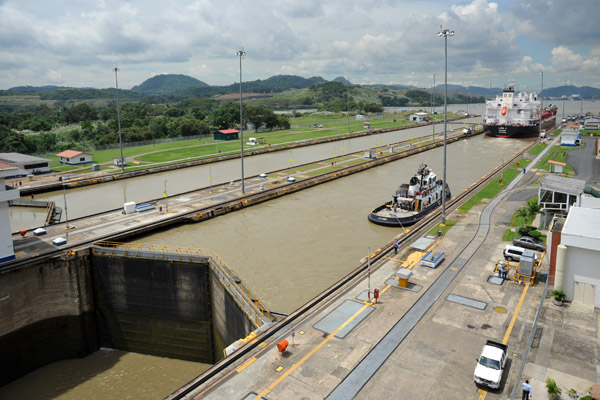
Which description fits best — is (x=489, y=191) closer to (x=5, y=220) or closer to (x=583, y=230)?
(x=583, y=230)

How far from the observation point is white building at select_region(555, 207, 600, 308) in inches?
874

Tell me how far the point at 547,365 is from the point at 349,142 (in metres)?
95.1

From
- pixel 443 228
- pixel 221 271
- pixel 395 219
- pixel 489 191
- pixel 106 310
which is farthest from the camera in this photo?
pixel 489 191

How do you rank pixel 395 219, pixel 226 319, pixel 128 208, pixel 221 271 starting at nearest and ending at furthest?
pixel 226 319
pixel 221 271
pixel 395 219
pixel 128 208

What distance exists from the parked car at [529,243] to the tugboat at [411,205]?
10463 mm

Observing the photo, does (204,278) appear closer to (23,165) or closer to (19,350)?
(19,350)

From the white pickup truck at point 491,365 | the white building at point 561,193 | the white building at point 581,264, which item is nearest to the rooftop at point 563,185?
the white building at point 561,193

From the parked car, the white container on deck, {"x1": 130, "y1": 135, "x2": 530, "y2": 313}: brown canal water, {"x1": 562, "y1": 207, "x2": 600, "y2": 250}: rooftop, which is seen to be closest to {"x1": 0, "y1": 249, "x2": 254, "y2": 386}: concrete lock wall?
{"x1": 130, "y1": 135, "x2": 530, "y2": 313}: brown canal water

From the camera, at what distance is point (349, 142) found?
11006cm

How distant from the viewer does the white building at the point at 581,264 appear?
22.2 metres

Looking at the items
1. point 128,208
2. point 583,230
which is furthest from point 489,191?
point 128,208

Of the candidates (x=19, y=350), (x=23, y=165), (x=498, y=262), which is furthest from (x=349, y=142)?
Answer: (x=19, y=350)

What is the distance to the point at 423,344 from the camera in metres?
19.5

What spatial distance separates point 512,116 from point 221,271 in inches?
4535
